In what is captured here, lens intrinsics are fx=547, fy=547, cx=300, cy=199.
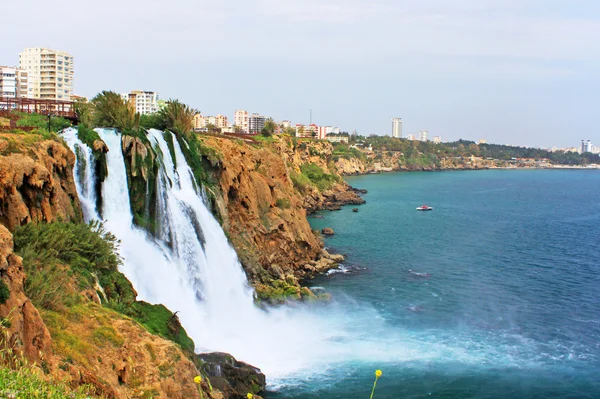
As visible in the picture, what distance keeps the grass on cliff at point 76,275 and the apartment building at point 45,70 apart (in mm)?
84778

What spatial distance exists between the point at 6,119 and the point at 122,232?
364 inches

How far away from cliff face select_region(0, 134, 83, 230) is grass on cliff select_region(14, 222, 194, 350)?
0.69 metres

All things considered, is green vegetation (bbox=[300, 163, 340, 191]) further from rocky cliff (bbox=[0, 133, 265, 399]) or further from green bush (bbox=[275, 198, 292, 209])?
rocky cliff (bbox=[0, 133, 265, 399])

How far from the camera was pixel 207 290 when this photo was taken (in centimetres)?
2869

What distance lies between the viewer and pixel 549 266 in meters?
43.6

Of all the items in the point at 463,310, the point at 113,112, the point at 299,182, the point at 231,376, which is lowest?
the point at 463,310

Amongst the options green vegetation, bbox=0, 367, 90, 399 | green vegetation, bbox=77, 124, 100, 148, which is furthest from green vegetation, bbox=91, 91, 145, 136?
green vegetation, bbox=0, 367, 90, 399

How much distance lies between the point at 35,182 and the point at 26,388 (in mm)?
12024

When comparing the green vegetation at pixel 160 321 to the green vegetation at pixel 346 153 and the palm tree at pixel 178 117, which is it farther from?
the green vegetation at pixel 346 153

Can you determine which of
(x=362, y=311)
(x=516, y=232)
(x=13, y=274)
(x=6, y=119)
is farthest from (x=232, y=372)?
(x=516, y=232)

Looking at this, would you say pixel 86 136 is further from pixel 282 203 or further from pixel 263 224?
pixel 282 203

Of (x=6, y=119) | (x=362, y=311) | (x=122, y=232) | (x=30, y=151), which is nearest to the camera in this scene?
(x=30, y=151)

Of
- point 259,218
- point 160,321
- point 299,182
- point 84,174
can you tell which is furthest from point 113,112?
point 299,182

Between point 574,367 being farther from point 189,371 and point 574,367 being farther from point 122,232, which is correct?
point 122,232
